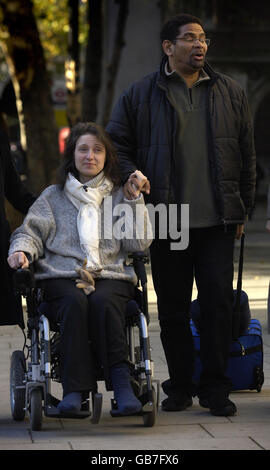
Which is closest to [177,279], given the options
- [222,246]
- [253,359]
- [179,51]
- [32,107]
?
[222,246]

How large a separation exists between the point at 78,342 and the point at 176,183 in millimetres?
1068

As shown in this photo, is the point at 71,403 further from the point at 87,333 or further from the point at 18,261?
the point at 18,261

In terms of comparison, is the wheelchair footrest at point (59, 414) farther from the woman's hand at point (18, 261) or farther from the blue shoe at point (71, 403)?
the woman's hand at point (18, 261)

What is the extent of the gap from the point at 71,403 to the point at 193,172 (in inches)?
55.7

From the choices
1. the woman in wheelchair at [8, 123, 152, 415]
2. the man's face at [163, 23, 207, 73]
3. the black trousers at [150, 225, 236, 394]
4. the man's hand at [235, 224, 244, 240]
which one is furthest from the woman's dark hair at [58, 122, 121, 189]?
the man's hand at [235, 224, 244, 240]

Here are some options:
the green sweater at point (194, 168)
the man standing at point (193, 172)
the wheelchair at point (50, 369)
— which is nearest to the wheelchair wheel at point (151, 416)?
the wheelchair at point (50, 369)

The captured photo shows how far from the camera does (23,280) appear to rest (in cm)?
580

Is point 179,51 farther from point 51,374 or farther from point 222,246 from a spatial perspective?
point 51,374

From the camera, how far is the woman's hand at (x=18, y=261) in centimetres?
588

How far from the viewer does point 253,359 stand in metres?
6.68

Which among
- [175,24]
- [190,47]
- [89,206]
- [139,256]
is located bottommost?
[139,256]

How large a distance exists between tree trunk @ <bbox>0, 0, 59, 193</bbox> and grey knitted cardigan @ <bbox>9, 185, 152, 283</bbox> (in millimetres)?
10829

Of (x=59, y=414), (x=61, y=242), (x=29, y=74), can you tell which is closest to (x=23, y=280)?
(x=61, y=242)

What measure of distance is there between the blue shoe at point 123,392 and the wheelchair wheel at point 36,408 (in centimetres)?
37
